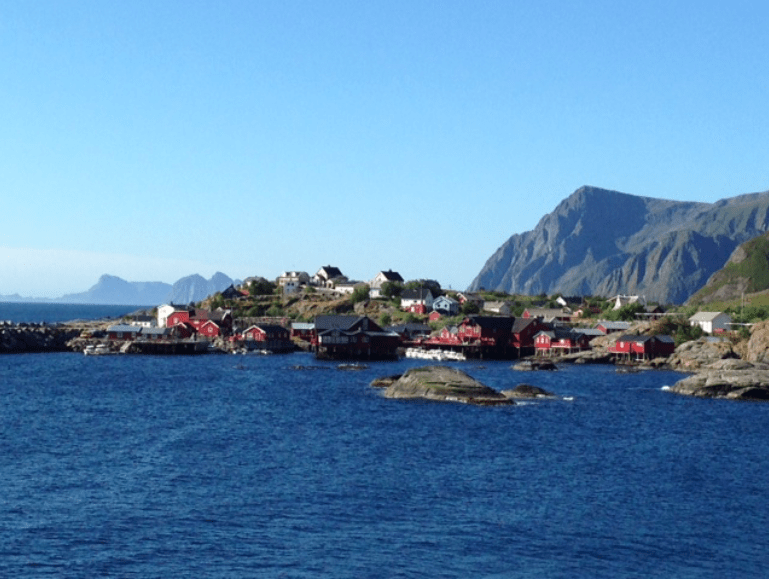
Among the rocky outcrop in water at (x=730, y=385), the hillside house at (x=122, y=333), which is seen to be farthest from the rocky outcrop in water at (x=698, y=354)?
the hillside house at (x=122, y=333)

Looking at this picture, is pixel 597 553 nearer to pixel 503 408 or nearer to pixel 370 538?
pixel 370 538

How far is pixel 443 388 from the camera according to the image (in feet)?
285

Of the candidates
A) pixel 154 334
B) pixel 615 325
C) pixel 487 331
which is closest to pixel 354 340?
pixel 487 331

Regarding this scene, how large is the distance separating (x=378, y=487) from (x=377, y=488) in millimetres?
255

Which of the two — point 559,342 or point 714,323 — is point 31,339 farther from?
point 714,323

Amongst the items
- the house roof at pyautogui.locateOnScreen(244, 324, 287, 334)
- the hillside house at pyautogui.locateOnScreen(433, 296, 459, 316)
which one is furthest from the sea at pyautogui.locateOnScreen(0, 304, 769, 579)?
the hillside house at pyautogui.locateOnScreen(433, 296, 459, 316)

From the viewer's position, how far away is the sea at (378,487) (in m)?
36.6

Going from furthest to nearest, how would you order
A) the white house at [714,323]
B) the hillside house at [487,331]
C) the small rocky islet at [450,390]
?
the white house at [714,323]
the hillside house at [487,331]
the small rocky islet at [450,390]

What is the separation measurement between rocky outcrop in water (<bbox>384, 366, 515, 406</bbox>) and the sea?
2.17 meters

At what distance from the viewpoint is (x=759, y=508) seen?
45312 millimetres

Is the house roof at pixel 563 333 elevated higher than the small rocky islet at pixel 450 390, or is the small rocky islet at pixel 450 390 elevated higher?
the house roof at pixel 563 333

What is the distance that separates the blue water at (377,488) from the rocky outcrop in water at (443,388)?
261cm

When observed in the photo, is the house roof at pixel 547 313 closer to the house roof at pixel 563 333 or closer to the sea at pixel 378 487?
the house roof at pixel 563 333

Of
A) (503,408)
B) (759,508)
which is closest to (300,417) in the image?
(503,408)
